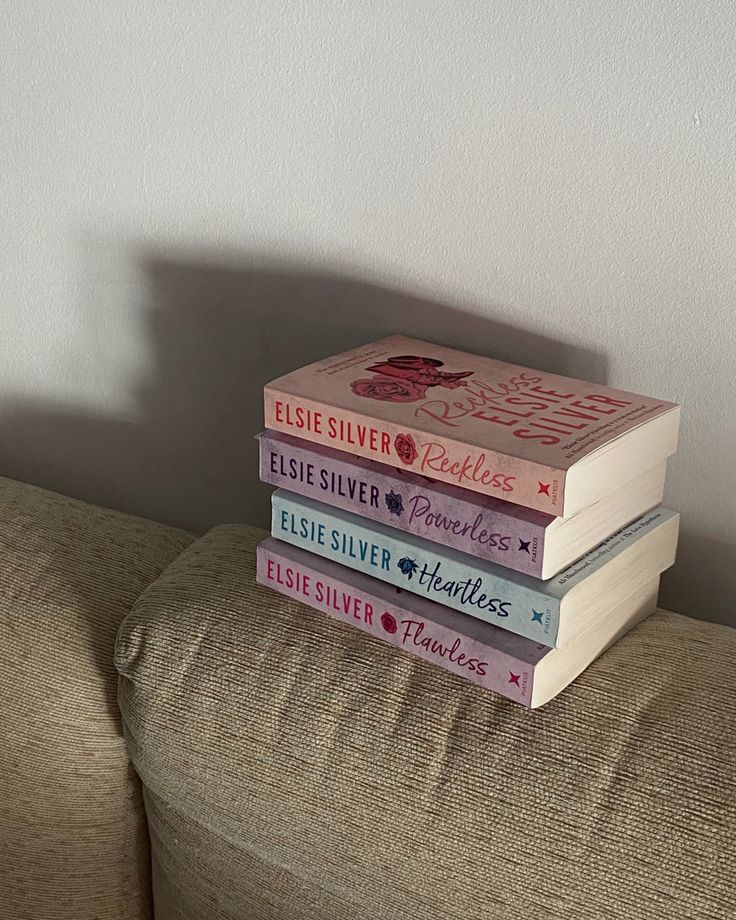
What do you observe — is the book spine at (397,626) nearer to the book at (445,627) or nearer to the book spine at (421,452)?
the book at (445,627)

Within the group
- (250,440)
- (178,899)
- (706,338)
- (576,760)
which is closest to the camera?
(576,760)

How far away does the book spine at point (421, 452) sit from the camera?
632 mm

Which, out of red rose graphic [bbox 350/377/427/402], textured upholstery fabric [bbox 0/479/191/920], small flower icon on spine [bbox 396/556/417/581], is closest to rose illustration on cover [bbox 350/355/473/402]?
red rose graphic [bbox 350/377/427/402]

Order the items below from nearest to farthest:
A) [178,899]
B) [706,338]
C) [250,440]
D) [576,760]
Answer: [576,760] < [706,338] < [178,899] < [250,440]

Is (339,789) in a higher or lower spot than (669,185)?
lower

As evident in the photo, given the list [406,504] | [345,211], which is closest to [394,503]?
[406,504]

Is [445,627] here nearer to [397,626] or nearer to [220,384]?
[397,626]

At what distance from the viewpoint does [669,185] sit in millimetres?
751

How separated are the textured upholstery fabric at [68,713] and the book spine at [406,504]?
0.25m

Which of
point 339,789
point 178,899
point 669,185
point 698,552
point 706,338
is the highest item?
point 669,185

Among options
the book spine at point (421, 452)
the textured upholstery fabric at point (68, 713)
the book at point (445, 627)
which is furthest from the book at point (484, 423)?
the textured upholstery fabric at point (68, 713)

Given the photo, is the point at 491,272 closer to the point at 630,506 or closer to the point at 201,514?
the point at 630,506

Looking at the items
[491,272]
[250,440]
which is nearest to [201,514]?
[250,440]

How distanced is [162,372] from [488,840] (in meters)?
0.60
